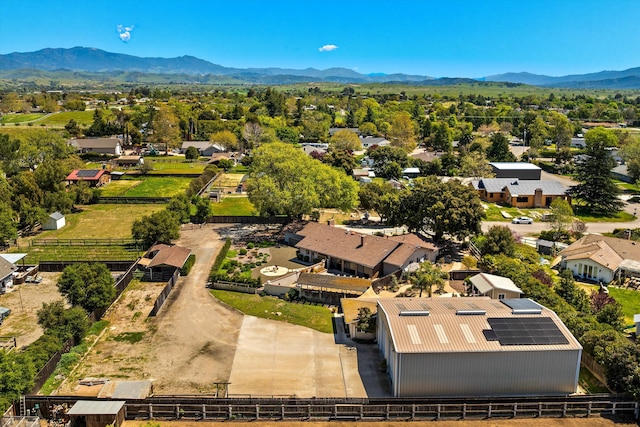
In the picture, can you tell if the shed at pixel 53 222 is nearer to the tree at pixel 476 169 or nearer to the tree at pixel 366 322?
the tree at pixel 366 322

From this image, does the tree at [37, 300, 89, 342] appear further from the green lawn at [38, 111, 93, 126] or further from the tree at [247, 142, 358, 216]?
the green lawn at [38, 111, 93, 126]

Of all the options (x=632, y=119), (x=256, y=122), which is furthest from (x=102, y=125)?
(x=632, y=119)

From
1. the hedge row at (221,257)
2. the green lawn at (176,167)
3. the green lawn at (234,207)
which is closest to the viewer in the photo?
the hedge row at (221,257)

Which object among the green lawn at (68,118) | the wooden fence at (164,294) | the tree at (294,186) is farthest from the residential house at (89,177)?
the green lawn at (68,118)

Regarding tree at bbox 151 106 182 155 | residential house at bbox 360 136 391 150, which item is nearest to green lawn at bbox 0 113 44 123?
tree at bbox 151 106 182 155

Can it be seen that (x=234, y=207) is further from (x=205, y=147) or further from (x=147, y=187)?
(x=205, y=147)

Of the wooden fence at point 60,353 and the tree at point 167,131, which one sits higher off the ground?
the tree at point 167,131

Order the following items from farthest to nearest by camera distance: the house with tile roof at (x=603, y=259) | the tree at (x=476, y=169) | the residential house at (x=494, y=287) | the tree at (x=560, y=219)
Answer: the tree at (x=476, y=169) → the tree at (x=560, y=219) → the house with tile roof at (x=603, y=259) → the residential house at (x=494, y=287)

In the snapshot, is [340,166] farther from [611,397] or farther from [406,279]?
[611,397]
